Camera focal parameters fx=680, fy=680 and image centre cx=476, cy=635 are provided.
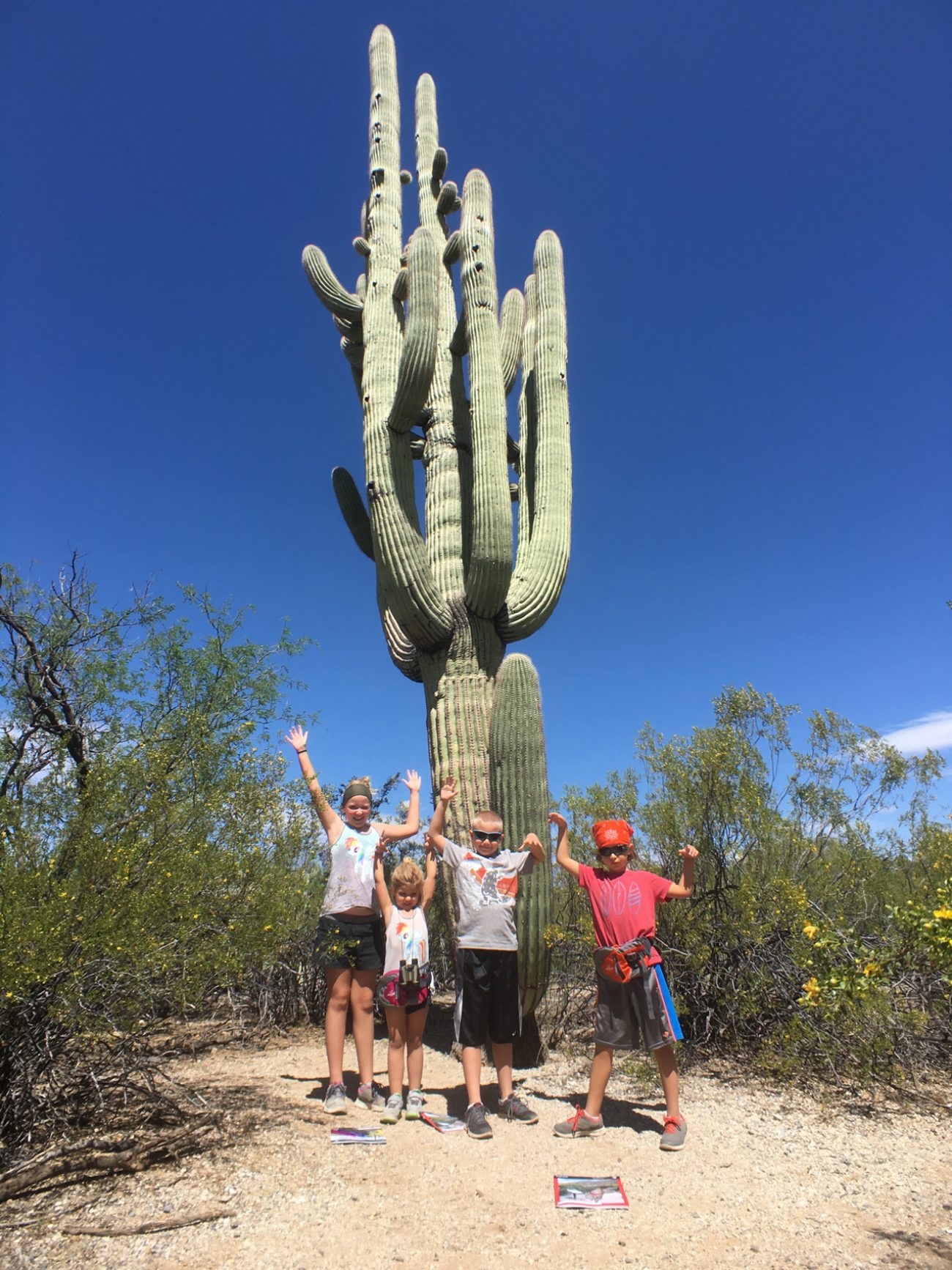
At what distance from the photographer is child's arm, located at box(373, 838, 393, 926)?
3355 millimetres

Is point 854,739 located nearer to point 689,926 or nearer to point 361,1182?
point 689,926

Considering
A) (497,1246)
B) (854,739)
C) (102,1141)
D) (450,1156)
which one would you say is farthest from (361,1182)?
(854,739)

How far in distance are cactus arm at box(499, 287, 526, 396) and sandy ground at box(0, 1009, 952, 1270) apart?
19.2 feet

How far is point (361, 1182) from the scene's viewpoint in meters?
2.50

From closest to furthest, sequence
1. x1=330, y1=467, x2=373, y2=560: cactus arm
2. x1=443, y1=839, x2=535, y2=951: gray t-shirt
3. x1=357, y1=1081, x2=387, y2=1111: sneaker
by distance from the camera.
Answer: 1. x1=443, y1=839, x2=535, y2=951: gray t-shirt
2. x1=357, y1=1081, x2=387, y2=1111: sneaker
3. x1=330, y1=467, x2=373, y2=560: cactus arm

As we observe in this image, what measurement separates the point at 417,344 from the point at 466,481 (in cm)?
130

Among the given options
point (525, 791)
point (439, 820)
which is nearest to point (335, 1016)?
point (439, 820)

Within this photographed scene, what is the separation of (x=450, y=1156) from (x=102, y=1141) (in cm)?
137

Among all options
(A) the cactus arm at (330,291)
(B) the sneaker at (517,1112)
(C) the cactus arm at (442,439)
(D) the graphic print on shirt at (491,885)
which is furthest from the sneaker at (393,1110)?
(A) the cactus arm at (330,291)

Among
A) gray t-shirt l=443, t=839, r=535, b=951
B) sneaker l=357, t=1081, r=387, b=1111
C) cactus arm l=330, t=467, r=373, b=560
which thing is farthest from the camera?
cactus arm l=330, t=467, r=373, b=560

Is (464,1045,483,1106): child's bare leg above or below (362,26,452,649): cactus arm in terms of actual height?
below

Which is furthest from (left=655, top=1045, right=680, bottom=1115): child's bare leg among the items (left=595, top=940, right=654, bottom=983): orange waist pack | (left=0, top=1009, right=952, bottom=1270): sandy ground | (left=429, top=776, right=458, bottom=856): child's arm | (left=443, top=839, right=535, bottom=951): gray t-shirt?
(left=429, top=776, right=458, bottom=856): child's arm

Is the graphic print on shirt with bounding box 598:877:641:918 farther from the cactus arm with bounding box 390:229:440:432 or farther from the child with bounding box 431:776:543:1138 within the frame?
the cactus arm with bounding box 390:229:440:432

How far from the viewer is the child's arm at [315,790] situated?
10.8 ft
